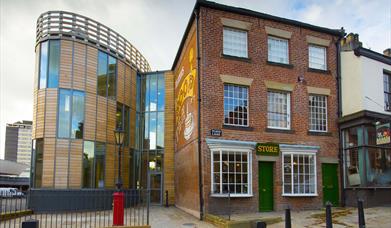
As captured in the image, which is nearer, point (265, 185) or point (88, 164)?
point (265, 185)

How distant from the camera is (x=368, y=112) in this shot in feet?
54.9

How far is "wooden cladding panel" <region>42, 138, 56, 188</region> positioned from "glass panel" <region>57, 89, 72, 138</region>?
69 centimetres

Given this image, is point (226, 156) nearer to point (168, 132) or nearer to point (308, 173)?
point (308, 173)

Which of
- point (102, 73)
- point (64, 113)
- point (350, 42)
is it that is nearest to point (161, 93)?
point (102, 73)

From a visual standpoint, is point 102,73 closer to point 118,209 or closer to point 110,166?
point 110,166

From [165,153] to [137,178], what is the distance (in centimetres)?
266

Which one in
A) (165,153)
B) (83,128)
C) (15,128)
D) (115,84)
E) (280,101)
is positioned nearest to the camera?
(280,101)

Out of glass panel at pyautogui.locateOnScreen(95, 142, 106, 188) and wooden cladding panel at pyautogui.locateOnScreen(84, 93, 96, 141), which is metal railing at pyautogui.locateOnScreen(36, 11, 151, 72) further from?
glass panel at pyautogui.locateOnScreen(95, 142, 106, 188)

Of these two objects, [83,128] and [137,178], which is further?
[137,178]

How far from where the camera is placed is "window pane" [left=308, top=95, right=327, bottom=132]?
59.2ft

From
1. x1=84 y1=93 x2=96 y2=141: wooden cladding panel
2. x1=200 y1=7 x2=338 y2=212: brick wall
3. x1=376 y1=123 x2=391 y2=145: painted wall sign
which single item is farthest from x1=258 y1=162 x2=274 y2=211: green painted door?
x1=84 y1=93 x2=96 y2=141: wooden cladding panel

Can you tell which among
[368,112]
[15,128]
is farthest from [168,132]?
[15,128]

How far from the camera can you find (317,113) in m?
18.2

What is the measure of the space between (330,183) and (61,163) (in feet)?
45.3
